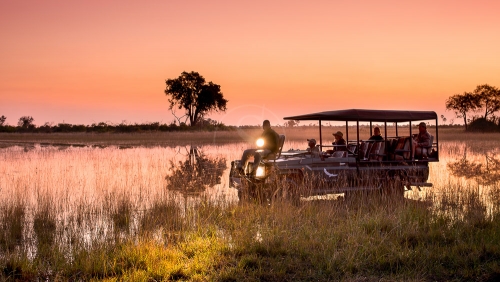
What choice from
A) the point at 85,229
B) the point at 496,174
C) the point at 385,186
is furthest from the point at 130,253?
the point at 496,174

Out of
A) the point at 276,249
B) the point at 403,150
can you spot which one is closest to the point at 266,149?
the point at 403,150

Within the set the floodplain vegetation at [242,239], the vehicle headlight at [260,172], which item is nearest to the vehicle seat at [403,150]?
the floodplain vegetation at [242,239]

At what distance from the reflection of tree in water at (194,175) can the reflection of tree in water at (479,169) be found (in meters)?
8.66

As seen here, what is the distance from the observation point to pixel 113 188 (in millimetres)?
14062

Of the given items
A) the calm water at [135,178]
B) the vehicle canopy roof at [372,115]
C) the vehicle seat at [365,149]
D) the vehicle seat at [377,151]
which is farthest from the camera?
the vehicle seat at [365,149]

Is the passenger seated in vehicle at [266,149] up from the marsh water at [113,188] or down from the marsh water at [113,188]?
up

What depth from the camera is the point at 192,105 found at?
2997 inches

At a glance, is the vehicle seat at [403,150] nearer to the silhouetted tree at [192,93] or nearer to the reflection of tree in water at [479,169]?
the reflection of tree in water at [479,169]

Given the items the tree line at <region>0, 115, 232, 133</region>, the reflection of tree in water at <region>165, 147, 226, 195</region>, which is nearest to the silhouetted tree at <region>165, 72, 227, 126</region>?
the tree line at <region>0, 115, 232, 133</region>

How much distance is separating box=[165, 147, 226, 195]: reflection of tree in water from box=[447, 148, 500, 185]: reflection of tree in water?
28.4 feet

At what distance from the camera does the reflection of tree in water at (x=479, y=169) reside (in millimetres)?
16648

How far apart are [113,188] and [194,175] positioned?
16.3ft

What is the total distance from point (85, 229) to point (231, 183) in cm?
426

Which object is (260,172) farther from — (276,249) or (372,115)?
(276,249)
